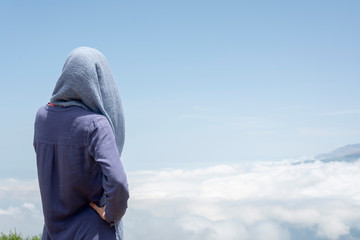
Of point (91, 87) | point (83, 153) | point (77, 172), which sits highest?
point (91, 87)

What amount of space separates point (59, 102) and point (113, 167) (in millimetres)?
735

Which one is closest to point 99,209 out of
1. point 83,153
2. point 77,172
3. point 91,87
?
point 77,172

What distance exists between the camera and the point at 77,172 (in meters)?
3.29

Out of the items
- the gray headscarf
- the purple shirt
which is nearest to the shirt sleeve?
the purple shirt

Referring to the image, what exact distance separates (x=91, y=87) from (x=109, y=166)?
0.60m

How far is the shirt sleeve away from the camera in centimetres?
314

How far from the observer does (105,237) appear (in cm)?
331

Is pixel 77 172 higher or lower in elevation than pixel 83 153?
lower

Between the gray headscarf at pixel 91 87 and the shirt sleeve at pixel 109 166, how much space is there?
14cm

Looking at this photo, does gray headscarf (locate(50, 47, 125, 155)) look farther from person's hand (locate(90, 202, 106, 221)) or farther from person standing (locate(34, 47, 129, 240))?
person's hand (locate(90, 202, 106, 221))

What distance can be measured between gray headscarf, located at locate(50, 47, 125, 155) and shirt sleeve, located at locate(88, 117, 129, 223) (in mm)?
137

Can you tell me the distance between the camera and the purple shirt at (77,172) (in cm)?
319

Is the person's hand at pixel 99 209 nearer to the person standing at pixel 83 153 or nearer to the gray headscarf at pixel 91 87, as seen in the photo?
the person standing at pixel 83 153

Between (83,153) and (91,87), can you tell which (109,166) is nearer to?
(83,153)
